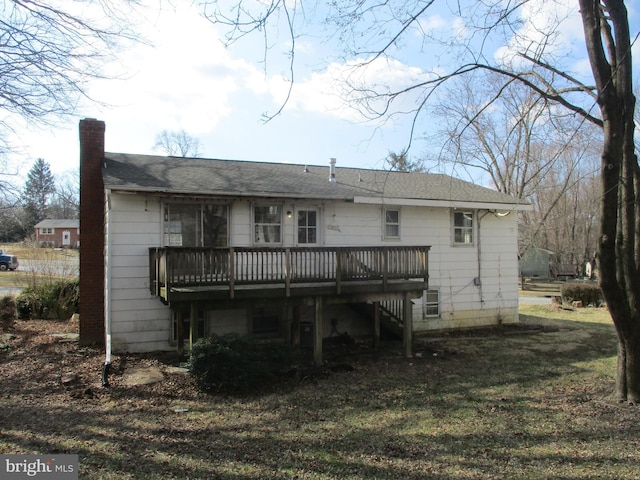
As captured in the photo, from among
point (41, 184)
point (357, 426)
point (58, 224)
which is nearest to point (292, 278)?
point (357, 426)

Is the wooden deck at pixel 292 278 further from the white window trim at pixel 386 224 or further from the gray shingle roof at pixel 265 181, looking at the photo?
the white window trim at pixel 386 224

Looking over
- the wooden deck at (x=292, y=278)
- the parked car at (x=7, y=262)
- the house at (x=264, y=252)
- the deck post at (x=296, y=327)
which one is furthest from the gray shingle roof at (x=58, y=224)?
the wooden deck at (x=292, y=278)

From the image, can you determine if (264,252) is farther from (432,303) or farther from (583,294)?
(583,294)

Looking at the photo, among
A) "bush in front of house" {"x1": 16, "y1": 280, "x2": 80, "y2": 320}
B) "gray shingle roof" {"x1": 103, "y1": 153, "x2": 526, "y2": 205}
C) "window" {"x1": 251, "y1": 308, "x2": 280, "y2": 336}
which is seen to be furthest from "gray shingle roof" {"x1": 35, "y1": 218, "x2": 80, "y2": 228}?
"window" {"x1": 251, "y1": 308, "x2": 280, "y2": 336}

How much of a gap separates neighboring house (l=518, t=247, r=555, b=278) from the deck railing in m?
42.6

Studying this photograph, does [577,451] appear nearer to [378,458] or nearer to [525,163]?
[378,458]

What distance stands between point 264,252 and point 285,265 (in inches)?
22.0

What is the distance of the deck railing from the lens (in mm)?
9125

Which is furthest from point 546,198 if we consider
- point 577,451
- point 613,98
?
point 577,451

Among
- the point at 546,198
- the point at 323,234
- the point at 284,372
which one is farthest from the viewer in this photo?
the point at 546,198

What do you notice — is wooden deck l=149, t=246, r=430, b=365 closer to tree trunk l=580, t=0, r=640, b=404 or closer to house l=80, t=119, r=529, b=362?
house l=80, t=119, r=529, b=362

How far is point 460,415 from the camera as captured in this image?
686cm

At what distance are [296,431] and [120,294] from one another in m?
6.52

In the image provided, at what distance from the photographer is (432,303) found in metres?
14.7
